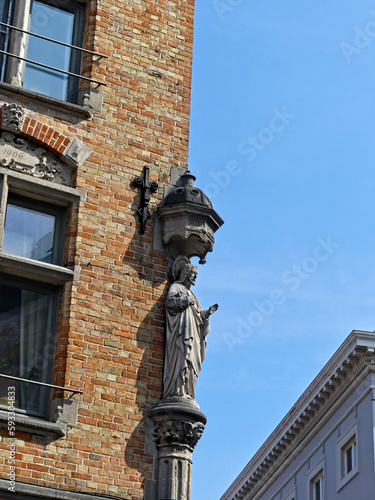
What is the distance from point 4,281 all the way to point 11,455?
2105mm

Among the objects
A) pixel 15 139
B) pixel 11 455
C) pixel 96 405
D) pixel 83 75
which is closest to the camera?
pixel 11 455

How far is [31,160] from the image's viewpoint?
12305 millimetres

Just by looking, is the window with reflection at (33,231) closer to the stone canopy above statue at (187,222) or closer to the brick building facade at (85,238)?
the brick building facade at (85,238)

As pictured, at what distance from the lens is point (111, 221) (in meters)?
12.4

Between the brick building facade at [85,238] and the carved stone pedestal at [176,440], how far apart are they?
179 millimetres

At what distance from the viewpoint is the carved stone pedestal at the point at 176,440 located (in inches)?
445

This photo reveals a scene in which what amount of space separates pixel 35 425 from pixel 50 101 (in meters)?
4.01

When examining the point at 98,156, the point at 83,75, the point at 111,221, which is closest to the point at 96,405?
the point at 111,221

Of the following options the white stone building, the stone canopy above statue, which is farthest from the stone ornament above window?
the white stone building

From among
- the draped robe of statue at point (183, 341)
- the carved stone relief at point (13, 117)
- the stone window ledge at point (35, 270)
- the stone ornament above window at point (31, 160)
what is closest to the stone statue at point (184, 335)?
the draped robe of statue at point (183, 341)

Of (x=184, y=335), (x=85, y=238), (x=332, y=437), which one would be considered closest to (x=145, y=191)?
(x=85, y=238)

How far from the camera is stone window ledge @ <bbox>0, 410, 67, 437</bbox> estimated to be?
1069cm

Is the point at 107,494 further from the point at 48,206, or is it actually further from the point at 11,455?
the point at 48,206

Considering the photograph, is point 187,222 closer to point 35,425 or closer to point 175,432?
point 175,432
